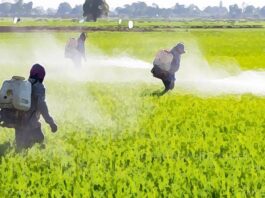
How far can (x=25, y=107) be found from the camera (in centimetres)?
955

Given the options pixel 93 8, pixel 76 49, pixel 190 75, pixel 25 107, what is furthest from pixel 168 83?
pixel 93 8

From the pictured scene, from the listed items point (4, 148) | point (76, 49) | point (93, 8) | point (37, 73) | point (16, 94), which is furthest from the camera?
point (93, 8)

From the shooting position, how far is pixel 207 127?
510 inches

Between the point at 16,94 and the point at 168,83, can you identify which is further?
the point at 168,83

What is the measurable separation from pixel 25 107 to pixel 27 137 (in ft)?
2.80

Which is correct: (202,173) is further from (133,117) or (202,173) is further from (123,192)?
(133,117)

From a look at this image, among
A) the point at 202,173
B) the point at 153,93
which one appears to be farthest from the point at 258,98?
the point at 202,173

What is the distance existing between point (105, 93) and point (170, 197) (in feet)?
42.5

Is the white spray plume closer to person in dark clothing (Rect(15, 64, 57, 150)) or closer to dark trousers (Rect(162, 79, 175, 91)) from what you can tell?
dark trousers (Rect(162, 79, 175, 91))


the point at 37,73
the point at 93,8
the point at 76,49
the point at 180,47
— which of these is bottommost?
the point at 93,8

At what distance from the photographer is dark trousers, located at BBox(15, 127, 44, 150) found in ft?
33.4

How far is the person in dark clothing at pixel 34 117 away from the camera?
32.8 feet

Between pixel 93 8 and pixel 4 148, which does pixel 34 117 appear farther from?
pixel 93 8

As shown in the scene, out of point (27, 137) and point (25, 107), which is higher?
point (25, 107)
